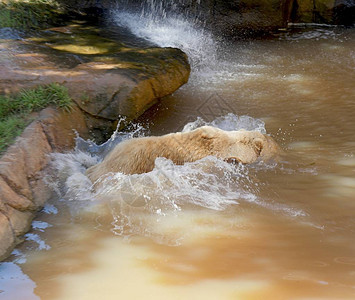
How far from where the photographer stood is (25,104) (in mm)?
4668

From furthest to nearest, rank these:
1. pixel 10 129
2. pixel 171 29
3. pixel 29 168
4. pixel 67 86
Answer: pixel 171 29 → pixel 67 86 → pixel 10 129 → pixel 29 168

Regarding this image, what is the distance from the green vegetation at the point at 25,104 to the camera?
4281 mm

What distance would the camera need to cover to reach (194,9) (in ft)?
32.9

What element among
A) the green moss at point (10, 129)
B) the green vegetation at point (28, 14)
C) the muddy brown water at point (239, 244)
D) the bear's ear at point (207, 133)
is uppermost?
the green vegetation at point (28, 14)

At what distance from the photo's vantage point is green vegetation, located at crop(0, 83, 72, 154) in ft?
14.0

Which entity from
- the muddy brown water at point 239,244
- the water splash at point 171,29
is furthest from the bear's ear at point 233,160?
the water splash at point 171,29

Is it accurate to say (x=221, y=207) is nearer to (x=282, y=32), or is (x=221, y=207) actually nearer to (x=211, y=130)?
(x=211, y=130)

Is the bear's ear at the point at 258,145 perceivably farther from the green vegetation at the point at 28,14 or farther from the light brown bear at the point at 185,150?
the green vegetation at the point at 28,14

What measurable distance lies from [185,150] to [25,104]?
180 cm

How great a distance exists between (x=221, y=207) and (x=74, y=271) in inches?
52.1

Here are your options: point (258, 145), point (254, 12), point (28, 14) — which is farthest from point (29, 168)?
point (254, 12)

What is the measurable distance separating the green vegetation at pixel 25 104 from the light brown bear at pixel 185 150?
2.81 ft

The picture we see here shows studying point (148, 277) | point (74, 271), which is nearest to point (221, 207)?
point (148, 277)

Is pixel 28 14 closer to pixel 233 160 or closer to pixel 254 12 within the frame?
pixel 233 160
